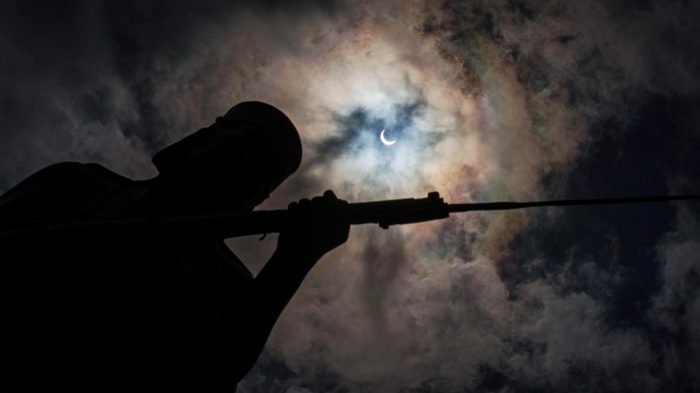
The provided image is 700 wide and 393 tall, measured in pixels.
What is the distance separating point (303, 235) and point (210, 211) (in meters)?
1.24

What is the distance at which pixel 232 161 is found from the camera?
6441mm

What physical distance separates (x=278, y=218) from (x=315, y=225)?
400 millimetres

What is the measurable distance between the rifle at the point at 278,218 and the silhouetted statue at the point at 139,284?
96 millimetres

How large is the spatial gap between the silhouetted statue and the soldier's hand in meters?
0.01

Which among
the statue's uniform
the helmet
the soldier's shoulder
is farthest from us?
the helmet

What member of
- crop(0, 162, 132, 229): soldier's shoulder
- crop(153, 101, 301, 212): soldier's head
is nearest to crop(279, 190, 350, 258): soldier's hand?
crop(153, 101, 301, 212): soldier's head

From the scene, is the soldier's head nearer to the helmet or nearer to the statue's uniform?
the helmet

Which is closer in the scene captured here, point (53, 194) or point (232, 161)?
point (53, 194)

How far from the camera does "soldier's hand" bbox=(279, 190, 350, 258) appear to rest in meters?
5.70

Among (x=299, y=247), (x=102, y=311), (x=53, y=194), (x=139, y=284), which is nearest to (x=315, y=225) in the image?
(x=299, y=247)

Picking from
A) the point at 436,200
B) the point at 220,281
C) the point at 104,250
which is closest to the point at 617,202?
the point at 436,200

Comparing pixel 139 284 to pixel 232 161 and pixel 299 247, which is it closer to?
pixel 299 247

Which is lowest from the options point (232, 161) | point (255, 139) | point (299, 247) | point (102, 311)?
point (102, 311)

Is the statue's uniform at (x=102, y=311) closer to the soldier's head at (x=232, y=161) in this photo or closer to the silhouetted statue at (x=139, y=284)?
the silhouetted statue at (x=139, y=284)
